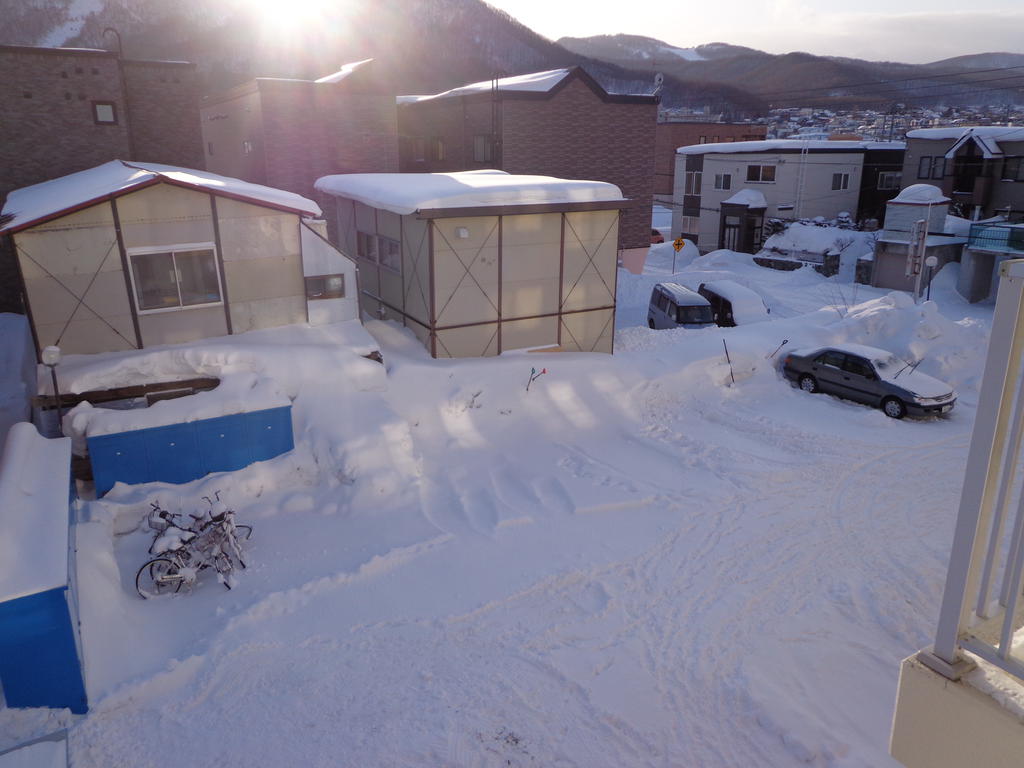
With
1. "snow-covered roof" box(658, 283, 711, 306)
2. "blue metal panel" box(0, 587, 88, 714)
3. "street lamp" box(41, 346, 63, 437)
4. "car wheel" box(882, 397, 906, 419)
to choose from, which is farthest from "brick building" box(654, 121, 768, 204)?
"blue metal panel" box(0, 587, 88, 714)

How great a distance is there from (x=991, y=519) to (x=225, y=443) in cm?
1232

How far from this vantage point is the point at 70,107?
22047mm

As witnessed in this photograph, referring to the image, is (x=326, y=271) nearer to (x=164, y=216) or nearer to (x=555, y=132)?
(x=164, y=216)

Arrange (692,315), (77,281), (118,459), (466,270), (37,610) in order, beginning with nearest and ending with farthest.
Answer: (37,610), (118,459), (77,281), (466,270), (692,315)

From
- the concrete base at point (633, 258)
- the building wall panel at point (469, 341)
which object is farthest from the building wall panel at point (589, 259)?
the concrete base at point (633, 258)

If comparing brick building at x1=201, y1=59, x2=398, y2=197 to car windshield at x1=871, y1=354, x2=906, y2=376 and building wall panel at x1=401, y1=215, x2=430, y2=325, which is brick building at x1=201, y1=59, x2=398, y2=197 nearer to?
building wall panel at x1=401, y1=215, x2=430, y2=325

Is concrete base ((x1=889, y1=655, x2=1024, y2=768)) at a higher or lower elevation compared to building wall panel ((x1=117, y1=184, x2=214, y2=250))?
lower

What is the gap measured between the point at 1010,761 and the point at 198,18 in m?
104

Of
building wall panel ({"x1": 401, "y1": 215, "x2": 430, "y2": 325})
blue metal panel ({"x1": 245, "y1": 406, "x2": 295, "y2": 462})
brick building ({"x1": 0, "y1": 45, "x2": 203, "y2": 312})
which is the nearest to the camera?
blue metal panel ({"x1": 245, "y1": 406, "x2": 295, "y2": 462})

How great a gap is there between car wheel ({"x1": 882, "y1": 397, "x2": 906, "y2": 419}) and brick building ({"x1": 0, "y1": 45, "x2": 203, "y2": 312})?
24300mm

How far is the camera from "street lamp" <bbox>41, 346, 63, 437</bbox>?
11.8 m

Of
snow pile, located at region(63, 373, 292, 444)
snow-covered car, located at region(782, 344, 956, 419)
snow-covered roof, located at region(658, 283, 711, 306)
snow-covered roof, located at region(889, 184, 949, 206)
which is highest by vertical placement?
snow-covered roof, located at region(889, 184, 949, 206)

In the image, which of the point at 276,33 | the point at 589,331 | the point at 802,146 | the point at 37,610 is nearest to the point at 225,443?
the point at 37,610

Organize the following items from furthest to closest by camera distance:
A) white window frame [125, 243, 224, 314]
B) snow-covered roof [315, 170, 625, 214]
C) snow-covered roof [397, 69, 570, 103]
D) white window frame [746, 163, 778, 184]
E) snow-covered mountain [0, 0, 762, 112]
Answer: snow-covered mountain [0, 0, 762, 112] → white window frame [746, 163, 778, 184] → snow-covered roof [397, 69, 570, 103] → snow-covered roof [315, 170, 625, 214] → white window frame [125, 243, 224, 314]
